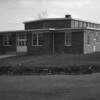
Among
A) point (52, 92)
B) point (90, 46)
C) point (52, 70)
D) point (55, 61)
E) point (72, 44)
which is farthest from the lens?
point (90, 46)

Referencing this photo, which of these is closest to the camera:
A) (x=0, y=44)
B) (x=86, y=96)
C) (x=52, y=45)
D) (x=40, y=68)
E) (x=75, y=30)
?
(x=86, y=96)

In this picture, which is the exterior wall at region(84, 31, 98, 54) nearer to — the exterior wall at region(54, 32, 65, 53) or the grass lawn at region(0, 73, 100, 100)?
the exterior wall at region(54, 32, 65, 53)

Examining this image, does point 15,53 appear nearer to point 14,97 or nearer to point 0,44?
point 0,44

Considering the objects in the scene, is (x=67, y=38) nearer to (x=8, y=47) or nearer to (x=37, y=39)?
(x=37, y=39)

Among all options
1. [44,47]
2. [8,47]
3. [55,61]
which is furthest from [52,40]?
[55,61]

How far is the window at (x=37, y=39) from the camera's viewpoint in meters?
36.9

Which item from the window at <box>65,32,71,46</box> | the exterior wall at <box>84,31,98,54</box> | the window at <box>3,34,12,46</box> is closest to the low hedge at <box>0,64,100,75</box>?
the exterior wall at <box>84,31,98,54</box>

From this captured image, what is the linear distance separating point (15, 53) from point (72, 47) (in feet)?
29.9

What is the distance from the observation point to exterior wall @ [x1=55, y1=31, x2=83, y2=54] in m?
34.6

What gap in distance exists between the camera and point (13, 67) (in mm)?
21031

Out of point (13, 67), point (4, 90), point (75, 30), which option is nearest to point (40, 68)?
point (13, 67)

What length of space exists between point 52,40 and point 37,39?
2155 millimetres

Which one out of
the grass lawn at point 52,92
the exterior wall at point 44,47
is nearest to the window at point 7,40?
the exterior wall at point 44,47

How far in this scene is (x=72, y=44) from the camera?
115 feet
